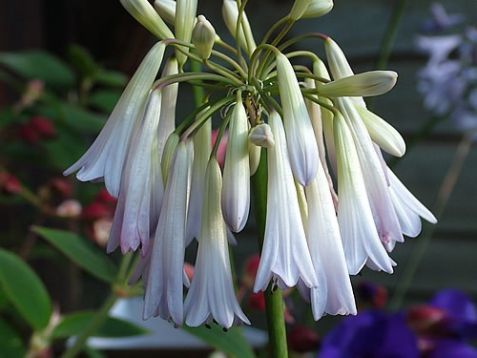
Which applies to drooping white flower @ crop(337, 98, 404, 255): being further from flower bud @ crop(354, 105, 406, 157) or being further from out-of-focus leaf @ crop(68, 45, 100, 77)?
out-of-focus leaf @ crop(68, 45, 100, 77)

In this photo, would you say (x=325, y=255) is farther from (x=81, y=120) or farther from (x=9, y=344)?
(x=81, y=120)

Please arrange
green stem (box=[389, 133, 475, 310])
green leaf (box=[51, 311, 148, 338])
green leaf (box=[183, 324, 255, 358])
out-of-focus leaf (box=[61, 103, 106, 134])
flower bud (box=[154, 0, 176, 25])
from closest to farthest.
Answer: flower bud (box=[154, 0, 176, 25]) → green leaf (box=[183, 324, 255, 358]) → green leaf (box=[51, 311, 148, 338]) → out-of-focus leaf (box=[61, 103, 106, 134]) → green stem (box=[389, 133, 475, 310])

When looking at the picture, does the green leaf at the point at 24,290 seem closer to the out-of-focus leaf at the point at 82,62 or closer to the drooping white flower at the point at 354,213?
the drooping white flower at the point at 354,213

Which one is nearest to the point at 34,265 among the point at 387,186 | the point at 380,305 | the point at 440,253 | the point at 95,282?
the point at 95,282

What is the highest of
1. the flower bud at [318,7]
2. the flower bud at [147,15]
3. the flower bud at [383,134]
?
the flower bud at [147,15]

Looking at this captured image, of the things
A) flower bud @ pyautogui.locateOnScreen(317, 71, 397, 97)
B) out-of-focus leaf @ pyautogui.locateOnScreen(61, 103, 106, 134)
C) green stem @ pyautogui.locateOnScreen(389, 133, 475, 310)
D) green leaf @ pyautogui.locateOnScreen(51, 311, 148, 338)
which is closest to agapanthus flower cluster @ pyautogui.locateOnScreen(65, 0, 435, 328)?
flower bud @ pyautogui.locateOnScreen(317, 71, 397, 97)

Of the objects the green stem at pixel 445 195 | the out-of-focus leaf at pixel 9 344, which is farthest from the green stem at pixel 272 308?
the green stem at pixel 445 195

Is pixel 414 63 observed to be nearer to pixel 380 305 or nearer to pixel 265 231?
pixel 380 305
